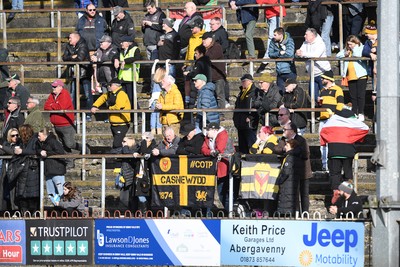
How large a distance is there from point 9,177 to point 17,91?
306cm

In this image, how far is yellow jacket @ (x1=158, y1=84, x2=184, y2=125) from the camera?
80.8ft

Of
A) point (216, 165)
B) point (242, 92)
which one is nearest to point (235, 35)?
point (242, 92)

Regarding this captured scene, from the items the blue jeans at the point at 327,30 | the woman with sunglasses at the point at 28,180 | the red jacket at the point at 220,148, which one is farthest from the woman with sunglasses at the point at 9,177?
the blue jeans at the point at 327,30

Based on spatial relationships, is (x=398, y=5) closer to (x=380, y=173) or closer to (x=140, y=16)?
(x=380, y=173)

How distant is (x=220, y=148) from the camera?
2305 centimetres

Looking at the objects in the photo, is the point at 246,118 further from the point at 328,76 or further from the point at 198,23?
the point at 198,23

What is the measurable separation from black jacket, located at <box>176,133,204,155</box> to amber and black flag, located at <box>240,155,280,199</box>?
0.89m

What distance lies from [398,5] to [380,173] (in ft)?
6.93

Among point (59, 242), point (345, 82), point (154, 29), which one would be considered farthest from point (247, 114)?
point (154, 29)

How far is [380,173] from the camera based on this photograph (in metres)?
18.3

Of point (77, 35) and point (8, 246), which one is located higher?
point (77, 35)

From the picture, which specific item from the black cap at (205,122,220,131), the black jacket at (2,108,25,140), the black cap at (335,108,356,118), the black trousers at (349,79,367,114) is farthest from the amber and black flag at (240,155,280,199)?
the black jacket at (2,108,25,140)

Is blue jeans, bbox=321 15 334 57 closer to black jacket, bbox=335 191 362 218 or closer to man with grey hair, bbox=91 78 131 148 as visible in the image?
man with grey hair, bbox=91 78 131 148

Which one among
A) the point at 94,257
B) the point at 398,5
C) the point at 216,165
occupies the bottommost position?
the point at 94,257
